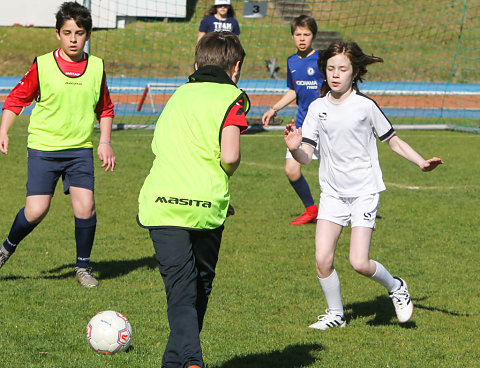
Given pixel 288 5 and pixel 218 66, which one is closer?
pixel 218 66

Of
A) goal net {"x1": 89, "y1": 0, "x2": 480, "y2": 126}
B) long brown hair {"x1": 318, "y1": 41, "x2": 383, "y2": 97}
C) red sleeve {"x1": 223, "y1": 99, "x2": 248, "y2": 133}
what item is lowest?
goal net {"x1": 89, "y1": 0, "x2": 480, "y2": 126}

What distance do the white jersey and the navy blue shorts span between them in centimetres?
195

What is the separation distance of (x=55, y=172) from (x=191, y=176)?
2.85 m

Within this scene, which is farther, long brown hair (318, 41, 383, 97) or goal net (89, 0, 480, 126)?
goal net (89, 0, 480, 126)

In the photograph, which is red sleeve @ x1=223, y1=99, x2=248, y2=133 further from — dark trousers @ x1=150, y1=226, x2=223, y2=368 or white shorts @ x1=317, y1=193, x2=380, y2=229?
white shorts @ x1=317, y1=193, x2=380, y2=229

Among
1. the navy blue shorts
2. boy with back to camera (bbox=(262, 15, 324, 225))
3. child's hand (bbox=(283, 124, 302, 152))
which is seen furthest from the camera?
boy with back to camera (bbox=(262, 15, 324, 225))

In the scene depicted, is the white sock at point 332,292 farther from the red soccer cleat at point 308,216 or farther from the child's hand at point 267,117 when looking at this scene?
the red soccer cleat at point 308,216

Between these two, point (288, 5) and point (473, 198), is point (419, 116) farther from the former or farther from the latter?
point (473, 198)

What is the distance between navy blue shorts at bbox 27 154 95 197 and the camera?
604 cm

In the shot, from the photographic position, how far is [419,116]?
20.7m

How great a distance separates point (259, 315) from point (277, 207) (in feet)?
13.9

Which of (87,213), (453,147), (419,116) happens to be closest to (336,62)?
(87,213)

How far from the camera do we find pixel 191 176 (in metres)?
3.56

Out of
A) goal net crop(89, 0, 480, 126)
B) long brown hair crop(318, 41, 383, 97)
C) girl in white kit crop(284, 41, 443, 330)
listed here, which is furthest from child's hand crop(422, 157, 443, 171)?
goal net crop(89, 0, 480, 126)
